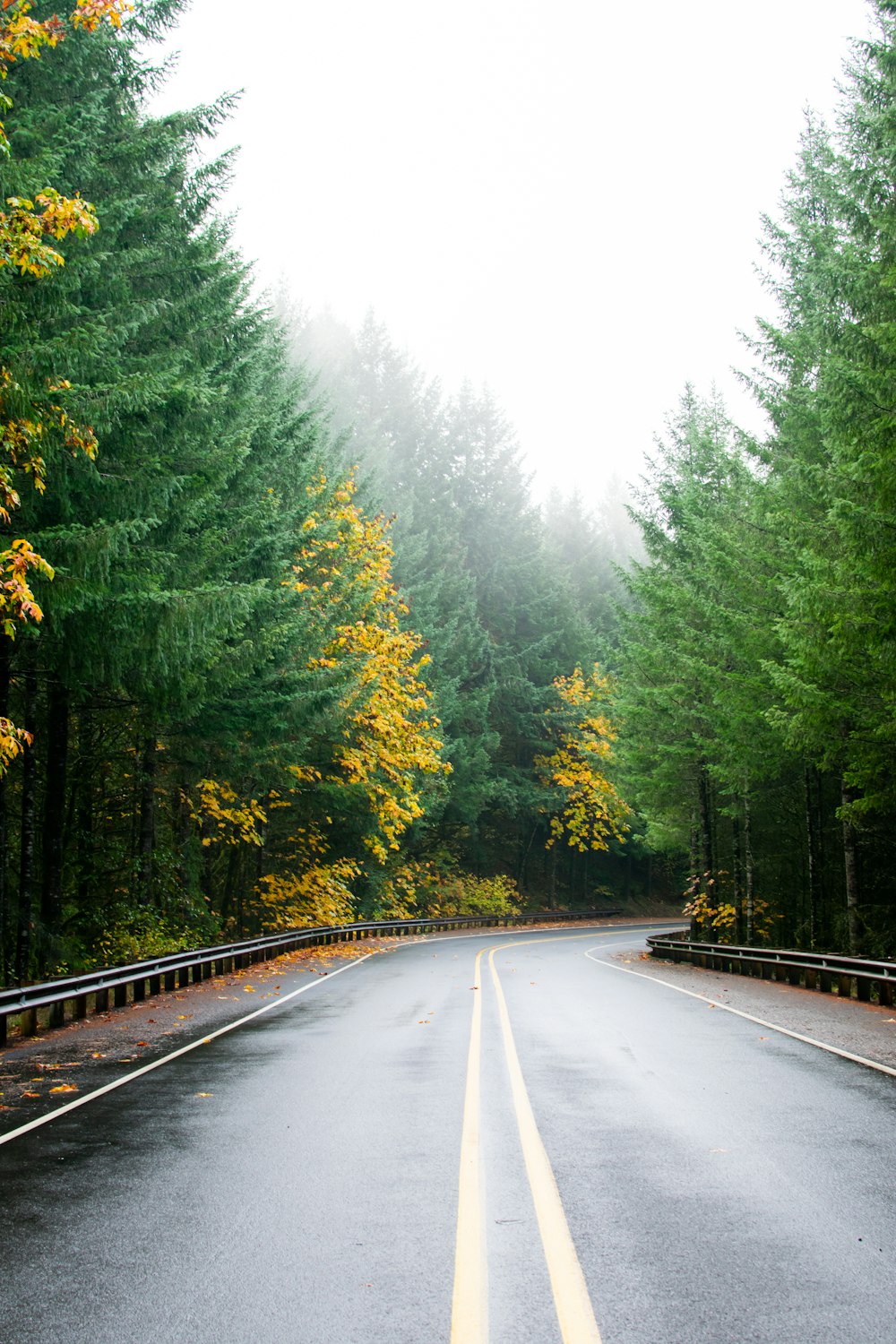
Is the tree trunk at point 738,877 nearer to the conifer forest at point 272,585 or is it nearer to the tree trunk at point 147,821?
the conifer forest at point 272,585

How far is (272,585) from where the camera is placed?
22.6m

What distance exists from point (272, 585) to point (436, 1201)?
1767 cm

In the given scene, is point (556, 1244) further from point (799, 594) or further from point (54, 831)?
point (54, 831)

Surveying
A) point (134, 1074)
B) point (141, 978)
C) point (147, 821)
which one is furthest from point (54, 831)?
point (134, 1074)

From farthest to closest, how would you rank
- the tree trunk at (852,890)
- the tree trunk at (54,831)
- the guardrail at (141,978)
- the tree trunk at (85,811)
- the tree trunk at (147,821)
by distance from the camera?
the tree trunk at (85,811) < the tree trunk at (147,821) < the tree trunk at (852,890) < the tree trunk at (54,831) < the guardrail at (141,978)

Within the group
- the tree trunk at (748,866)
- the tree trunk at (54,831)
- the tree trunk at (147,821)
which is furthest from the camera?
the tree trunk at (748,866)

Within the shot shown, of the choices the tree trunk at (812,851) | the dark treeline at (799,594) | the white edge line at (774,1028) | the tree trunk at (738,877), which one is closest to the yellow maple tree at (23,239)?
the white edge line at (774,1028)

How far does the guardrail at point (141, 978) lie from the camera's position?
13227 millimetres

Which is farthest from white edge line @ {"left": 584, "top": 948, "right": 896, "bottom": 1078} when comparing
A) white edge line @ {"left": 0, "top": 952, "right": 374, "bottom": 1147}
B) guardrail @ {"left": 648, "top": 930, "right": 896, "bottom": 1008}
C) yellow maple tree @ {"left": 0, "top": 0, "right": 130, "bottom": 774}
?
yellow maple tree @ {"left": 0, "top": 0, "right": 130, "bottom": 774}

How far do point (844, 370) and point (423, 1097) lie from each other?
39.7 feet

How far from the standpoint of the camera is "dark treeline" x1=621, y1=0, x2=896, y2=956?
16.3 metres

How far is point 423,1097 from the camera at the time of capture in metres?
8.87

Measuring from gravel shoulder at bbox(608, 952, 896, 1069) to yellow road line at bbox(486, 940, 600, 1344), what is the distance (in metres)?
4.93

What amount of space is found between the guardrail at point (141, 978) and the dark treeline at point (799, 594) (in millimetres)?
11326
